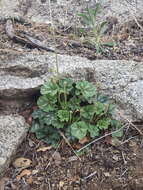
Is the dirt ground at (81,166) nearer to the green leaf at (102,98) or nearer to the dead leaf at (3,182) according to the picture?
the dead leaf at (3,182)

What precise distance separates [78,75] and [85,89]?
0.67 feet

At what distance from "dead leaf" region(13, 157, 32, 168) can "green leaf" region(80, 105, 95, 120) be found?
0.44 m

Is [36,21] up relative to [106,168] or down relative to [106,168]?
up

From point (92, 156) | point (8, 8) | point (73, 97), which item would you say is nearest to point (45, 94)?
point (73, 97)

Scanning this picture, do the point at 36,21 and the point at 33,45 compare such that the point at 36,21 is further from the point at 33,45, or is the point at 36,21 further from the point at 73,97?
the point at 73,97

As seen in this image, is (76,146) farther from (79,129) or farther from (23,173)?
(23,173)

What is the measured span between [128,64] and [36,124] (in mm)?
782

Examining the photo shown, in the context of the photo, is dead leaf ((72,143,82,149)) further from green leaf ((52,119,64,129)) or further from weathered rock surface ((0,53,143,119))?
weathered rock surface ((0,53,143,119))

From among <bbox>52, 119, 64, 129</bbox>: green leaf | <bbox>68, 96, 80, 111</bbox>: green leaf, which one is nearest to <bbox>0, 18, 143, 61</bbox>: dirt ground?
<bbox>68, 96, 80, 111</bbox>: green leaf

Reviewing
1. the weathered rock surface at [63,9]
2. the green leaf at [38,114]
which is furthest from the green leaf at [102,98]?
the weathered rock surface at [63,9]

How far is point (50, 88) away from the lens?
6.31 feet

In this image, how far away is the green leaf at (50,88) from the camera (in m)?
1.90

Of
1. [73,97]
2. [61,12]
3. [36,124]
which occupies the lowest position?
[36,124]

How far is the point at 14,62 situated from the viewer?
212 cm
